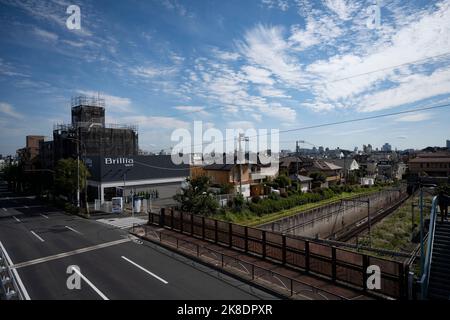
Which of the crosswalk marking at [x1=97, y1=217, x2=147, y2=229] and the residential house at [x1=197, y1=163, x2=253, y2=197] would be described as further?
the residential house at [x1=197, y1=163, x2=253, y2=197]

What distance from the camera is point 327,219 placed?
113 ft

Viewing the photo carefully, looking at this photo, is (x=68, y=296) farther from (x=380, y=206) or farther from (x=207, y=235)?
(x=380, y=206)

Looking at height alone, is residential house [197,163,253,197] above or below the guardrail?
above

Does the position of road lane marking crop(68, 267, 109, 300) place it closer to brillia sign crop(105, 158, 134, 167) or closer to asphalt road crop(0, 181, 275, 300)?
asphalt road crop(0, 181, 275, 300)

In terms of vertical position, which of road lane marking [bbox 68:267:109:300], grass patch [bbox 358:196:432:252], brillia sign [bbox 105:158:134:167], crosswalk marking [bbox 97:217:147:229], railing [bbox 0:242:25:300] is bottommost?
grass patch [bbox 358:196:432:252]

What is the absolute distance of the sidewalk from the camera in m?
10.7

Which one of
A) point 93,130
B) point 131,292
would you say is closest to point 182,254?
point 131,292

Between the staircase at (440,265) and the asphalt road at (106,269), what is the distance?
620cm

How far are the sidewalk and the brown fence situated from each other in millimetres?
375

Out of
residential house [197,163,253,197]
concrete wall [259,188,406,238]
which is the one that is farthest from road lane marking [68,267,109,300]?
residential house [197,163,253,197]

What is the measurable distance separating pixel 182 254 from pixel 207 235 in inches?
116

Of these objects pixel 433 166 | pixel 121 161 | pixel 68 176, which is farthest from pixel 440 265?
pixel 433 166

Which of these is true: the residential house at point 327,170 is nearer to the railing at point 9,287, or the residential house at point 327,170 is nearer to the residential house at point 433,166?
the residential house at point 433,166

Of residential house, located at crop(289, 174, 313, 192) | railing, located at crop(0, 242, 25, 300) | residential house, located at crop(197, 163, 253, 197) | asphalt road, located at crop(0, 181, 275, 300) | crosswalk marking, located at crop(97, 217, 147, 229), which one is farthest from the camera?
residential house, located at crop(289, 174, 313, 192)
